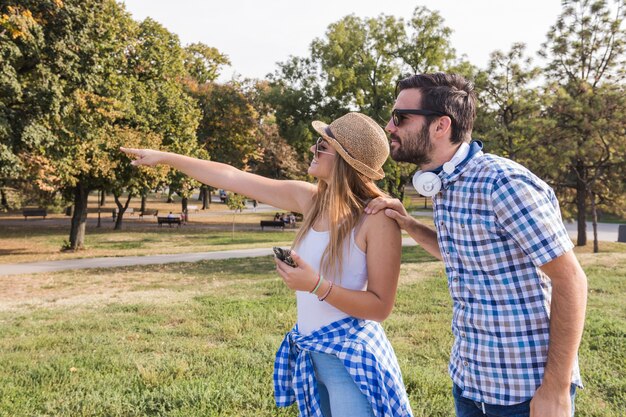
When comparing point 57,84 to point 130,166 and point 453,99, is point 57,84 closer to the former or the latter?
point 130,166

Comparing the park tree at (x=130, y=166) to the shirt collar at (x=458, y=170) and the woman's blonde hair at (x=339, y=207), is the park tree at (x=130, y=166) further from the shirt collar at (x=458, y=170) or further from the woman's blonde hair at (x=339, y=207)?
the shirt collar at (x=458, y=170)

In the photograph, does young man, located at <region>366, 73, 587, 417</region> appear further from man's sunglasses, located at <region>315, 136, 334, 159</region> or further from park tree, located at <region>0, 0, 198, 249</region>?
park tree, located at <region>0, 0, 198, 249</region>

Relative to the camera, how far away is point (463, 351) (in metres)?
1.97

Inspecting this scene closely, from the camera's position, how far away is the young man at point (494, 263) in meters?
1.69

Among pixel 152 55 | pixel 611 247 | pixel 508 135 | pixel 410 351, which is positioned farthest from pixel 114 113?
pixel 611 247

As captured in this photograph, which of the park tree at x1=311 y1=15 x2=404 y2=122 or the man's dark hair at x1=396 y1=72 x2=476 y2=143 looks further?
the park tree at x1=311 y1=15 x2=404 y2=122

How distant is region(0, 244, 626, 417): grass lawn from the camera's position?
4230mm

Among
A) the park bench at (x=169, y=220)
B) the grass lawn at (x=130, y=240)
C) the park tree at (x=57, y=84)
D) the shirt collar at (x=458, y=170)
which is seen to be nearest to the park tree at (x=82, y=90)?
the park tree at (x=57, y=84)

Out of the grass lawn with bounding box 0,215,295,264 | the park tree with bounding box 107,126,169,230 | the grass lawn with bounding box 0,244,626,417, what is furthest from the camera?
the grass lawn with bounding box 0,215,295,264

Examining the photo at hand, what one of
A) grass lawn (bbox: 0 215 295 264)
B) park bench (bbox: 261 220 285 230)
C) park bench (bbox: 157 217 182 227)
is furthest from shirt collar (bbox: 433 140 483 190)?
park bench (bbox: 157 217 182 227)

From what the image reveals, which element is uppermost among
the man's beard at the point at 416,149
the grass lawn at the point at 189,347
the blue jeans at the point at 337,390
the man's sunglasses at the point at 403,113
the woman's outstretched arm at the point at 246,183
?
the man's sunglasses at the point at 403,113

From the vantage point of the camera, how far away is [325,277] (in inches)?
93.3

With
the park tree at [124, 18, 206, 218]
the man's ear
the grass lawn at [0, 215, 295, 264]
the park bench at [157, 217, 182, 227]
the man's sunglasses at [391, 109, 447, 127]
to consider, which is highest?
the park tree at [124, 18, 206, 218]

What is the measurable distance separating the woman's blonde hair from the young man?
0.36 m
